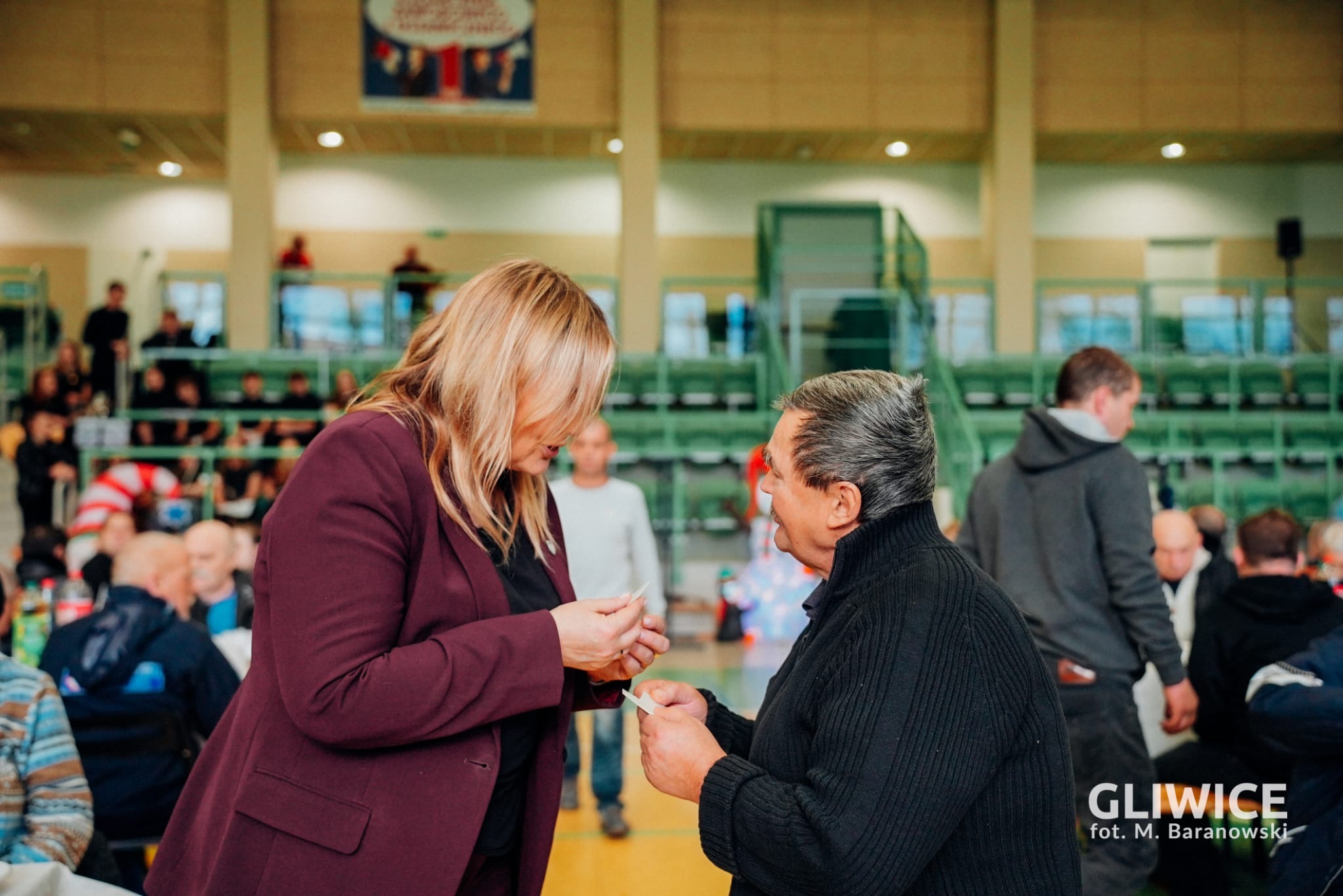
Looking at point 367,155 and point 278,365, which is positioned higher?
point 367,155

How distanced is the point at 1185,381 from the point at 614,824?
1033cm

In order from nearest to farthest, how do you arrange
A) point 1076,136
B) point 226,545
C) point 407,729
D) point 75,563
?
point 407,729
point 226,545
point 75,563
point 1076,136

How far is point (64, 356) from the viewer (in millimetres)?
11812

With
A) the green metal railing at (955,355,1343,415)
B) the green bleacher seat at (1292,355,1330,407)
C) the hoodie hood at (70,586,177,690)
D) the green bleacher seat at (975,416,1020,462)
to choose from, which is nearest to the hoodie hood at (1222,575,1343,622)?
the hoodie hood at (70,586,177,690)

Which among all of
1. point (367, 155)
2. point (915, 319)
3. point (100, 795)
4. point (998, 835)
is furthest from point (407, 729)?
point (367, 155)

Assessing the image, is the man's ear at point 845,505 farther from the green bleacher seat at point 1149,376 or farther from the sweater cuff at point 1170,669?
the green bleacher seat at point 1149,376

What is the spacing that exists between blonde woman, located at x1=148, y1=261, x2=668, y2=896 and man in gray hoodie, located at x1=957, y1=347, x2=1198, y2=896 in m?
1.94

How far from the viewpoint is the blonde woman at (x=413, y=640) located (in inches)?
55.4

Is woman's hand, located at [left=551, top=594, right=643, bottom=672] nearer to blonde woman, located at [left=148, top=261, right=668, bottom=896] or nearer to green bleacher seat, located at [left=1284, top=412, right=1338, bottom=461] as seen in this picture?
blonde woman, located at [left=148, top=261, right=668, bottom=896]

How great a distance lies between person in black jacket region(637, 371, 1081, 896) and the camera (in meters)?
1.43

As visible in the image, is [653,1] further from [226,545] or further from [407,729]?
[407,729]

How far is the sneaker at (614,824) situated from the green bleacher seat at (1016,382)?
29.9 feet

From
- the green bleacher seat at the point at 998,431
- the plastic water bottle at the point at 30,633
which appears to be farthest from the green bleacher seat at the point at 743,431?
the plastic water bottle at the point at 30,633

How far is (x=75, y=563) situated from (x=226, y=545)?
6.12 feet
